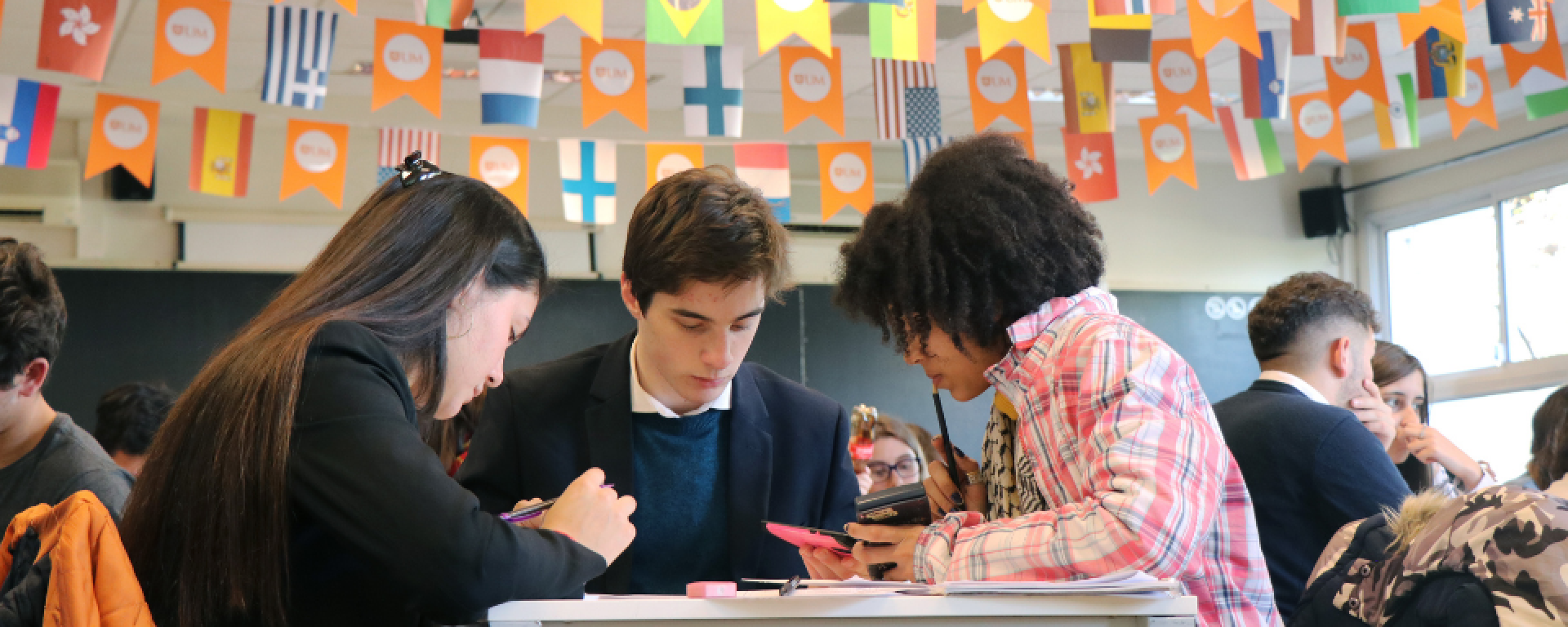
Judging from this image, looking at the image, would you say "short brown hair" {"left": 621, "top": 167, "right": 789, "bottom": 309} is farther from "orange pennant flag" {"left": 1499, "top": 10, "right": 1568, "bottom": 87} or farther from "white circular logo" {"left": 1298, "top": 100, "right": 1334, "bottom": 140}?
"orange pennant flag" {"left": 1499, "top": 10, "right": 1568, "bottom": 87}

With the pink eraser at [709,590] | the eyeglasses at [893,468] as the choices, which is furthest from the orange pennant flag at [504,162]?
the pink eraser at [709,590]

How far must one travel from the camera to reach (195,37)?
3.38 metres

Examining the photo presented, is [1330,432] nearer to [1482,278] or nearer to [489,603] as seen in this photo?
[489,603]

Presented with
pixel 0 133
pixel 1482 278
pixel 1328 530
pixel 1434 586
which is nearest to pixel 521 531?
pixel 1434 586

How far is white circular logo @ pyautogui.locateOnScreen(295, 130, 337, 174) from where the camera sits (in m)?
4.12

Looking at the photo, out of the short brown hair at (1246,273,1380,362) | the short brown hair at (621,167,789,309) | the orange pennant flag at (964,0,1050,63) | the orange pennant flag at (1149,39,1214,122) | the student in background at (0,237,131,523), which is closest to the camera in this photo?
the short brown hair at (621,167,789,309)

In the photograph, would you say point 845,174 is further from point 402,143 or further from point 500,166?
point 402,143

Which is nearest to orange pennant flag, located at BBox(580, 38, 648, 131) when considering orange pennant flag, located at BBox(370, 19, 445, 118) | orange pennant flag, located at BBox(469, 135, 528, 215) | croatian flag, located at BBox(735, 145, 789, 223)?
orange pennant flag, located at BBox(370, 19, 445, 118)

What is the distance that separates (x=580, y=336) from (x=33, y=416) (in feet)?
13.6

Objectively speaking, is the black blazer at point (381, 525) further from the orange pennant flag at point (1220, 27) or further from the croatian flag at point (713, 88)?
the croatian flag at point (713, 88)

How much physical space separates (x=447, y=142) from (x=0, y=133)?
98.3 inches

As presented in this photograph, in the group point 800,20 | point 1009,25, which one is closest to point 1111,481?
point 800,20

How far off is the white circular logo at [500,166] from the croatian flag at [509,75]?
2.00ft

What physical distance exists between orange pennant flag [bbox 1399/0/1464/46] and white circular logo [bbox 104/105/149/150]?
12.1ft
